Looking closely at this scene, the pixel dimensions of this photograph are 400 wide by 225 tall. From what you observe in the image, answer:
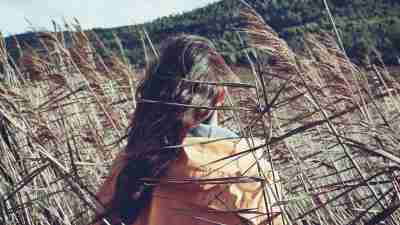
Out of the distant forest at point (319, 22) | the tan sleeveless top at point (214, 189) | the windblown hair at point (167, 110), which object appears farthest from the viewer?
the distant forest at point (319, 22)

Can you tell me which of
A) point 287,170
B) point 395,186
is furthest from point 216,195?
point 287,170

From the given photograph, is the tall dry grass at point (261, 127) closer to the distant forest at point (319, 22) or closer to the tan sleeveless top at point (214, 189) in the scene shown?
the tan sleeveless top at point (214, 189)

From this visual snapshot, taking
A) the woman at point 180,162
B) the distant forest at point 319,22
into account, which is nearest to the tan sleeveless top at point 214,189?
the woman at point 180,162

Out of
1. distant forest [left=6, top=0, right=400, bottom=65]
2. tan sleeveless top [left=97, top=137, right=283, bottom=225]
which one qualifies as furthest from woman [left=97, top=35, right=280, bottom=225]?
distant forest [left=6, top=0, right=400, bottom=65]

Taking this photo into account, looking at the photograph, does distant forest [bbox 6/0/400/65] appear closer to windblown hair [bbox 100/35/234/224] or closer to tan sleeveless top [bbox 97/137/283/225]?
windblown hair [bbox 100/35/234/224]

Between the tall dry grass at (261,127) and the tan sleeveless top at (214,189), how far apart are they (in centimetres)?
8

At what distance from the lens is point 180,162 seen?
1618mm

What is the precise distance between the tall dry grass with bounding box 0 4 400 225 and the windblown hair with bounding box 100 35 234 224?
0.10 meters

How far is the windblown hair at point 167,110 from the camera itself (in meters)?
1.67

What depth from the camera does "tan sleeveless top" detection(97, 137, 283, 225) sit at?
152 centimetres

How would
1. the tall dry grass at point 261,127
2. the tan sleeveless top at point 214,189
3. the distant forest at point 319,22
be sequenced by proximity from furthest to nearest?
the distant forest at point 319,22, the tan sleeveless top at point 214,189, the tall dry grass at point 261,127

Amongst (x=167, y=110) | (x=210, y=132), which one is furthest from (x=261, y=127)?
(x=167, y=110)

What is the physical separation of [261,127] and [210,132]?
1.68ft

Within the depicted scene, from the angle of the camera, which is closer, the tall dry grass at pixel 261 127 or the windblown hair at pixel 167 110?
the tall dry grass at pixel 261 127
